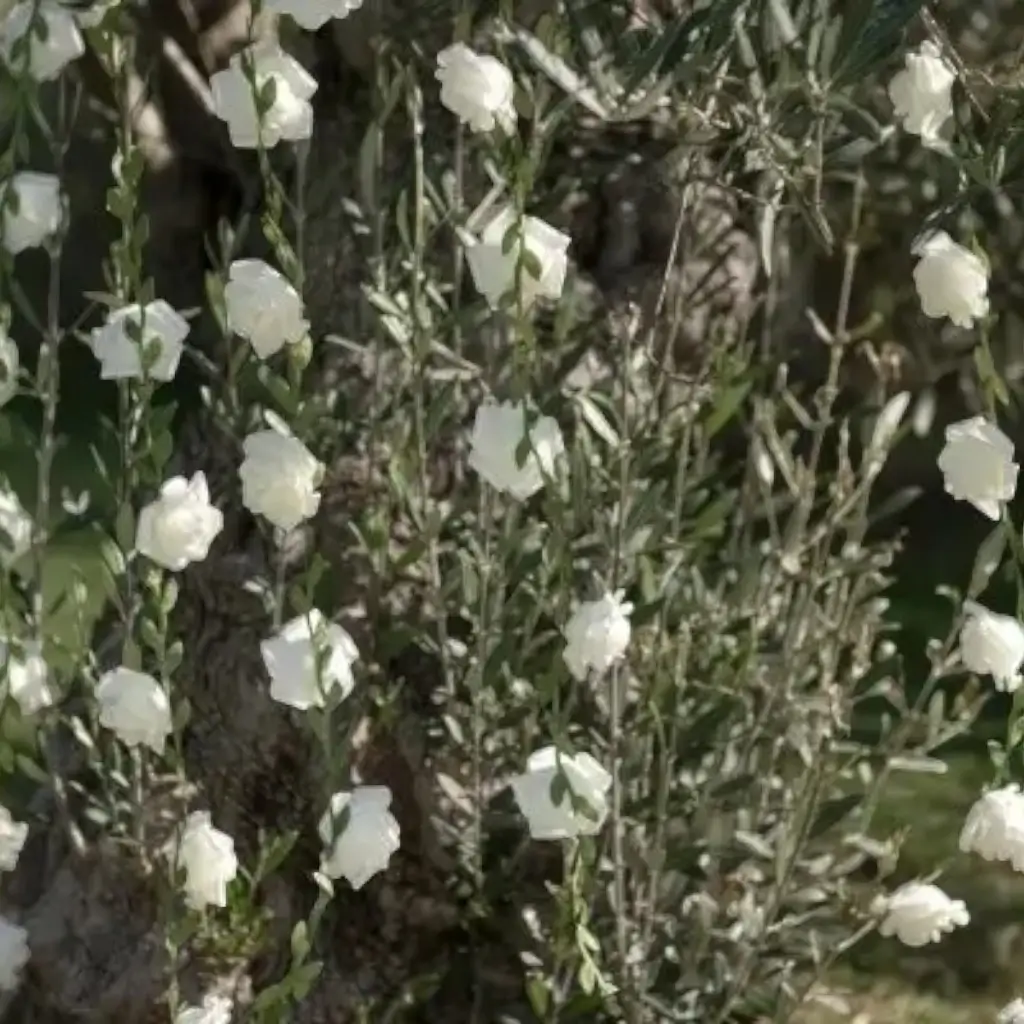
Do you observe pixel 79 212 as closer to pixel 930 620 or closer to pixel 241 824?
pixel 930 620

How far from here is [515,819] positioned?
176cm

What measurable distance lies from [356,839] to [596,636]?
0.24 metres

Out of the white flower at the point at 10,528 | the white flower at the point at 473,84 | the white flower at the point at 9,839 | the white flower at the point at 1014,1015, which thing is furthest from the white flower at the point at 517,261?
the white flower at the point at 1014,1015

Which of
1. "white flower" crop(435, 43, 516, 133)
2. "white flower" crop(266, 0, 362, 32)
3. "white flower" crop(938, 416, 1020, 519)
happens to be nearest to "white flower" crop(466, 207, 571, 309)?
"white flower" crop(435, 43, 516, 133)

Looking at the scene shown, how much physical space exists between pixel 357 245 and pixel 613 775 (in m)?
0.58

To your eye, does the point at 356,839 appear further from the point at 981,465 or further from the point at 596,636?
the point at 981,465

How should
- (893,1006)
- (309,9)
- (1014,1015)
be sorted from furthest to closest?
1. (893,1006)
2. (1014,1015)
3. (309,9)

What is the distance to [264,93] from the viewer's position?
51.6 inches

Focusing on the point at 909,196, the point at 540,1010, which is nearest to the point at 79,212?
the point at 909,196

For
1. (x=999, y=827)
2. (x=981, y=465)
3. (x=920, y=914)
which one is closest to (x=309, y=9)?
(x=981, y=465)

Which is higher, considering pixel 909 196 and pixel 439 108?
pixel 439 108

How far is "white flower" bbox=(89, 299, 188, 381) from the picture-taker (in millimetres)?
1348

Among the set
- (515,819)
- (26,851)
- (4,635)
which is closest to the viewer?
(4,635)

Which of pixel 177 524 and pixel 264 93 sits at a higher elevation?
pixel 264 93
